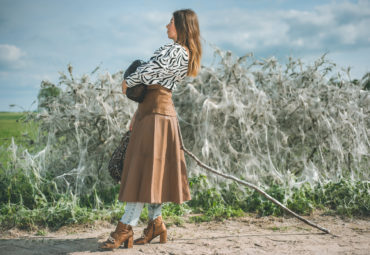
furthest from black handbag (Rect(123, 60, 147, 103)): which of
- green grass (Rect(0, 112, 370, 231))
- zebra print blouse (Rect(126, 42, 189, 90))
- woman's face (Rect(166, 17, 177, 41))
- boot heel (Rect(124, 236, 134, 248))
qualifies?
green grass (Rect(0, 112, 370, 231))

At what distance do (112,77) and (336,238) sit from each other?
3.91 metres

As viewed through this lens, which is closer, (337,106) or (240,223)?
(240,223)

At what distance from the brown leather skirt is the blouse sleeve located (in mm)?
110

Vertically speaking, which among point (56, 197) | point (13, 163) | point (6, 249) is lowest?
point (6, 249)

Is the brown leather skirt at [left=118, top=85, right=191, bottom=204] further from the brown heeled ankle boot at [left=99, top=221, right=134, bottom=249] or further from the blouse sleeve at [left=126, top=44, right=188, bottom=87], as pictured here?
the brown heeled ankle boot at [left=99, top=221, right=134, bottom=249]

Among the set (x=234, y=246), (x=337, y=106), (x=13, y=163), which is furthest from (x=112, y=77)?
(x=337, y=106)

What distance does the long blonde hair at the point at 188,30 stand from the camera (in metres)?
3.01

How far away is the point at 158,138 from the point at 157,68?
635mm

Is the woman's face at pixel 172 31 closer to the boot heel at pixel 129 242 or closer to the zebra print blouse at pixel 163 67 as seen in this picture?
the zebra print blouse at pixel 163 67

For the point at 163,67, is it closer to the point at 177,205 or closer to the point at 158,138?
the point at 158,138

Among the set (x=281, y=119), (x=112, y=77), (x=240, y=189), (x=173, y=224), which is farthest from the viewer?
(x=281, y=119)

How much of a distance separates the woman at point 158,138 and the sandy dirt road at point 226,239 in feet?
1.19

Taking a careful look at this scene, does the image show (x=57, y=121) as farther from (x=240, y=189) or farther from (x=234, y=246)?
(x=234, y=246)

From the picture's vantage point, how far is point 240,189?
472 cm
